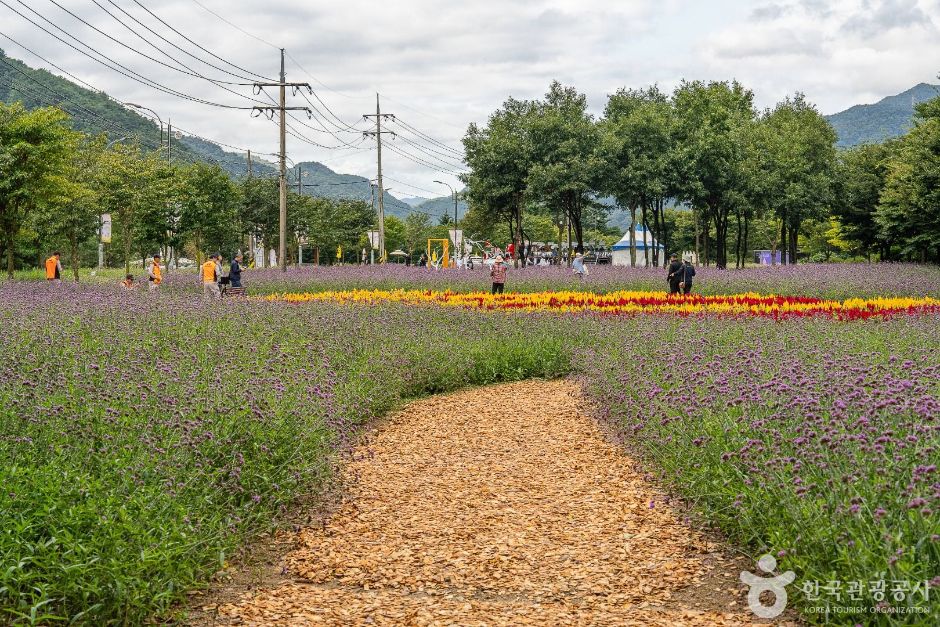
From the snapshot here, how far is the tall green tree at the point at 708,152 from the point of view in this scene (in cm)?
4206

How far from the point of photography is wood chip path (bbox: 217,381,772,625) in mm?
4535

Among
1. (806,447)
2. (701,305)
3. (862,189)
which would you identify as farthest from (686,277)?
(862,189)

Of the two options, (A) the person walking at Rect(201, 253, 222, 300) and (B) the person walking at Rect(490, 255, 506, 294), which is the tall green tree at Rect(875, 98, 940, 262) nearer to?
(B) the person walking at Rect(490, 255, 506, 294)

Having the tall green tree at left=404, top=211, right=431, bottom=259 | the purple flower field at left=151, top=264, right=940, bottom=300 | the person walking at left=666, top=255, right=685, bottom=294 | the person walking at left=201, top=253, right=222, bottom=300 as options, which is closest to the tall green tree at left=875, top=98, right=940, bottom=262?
the purple flower field at left=151, top=264, right=940, bottom=300

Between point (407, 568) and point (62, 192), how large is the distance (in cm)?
2849

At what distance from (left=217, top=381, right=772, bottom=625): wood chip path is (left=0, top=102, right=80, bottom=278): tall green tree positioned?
22.3 m

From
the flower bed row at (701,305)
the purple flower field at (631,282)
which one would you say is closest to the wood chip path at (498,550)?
the flower bed row at (701,305)

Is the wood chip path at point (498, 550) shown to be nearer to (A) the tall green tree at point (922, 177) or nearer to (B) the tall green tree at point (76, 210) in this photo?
(B) the tall green tree at point (76, 210)

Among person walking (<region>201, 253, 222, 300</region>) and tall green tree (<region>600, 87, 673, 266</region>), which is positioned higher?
tall green tree (<region>600, 87, 673, 266</region>)

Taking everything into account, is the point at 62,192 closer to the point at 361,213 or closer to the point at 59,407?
the point at 59,407

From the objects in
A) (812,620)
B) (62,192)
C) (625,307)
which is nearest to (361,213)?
(62,192)

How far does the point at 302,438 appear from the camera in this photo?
6.21 m

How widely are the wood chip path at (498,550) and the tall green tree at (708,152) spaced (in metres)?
35.6

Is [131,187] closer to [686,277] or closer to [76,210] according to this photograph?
[76,210]
